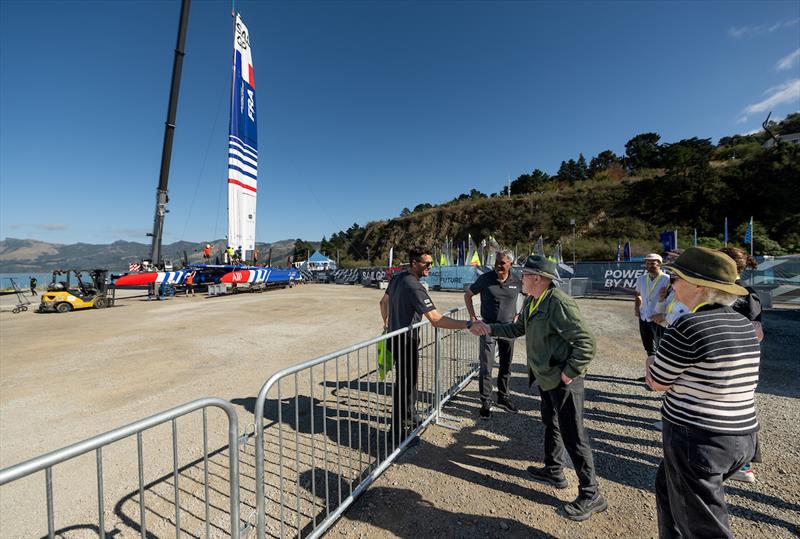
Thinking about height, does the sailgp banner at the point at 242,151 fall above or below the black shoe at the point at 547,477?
above

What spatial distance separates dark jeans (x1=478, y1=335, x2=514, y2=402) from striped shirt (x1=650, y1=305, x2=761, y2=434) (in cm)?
234

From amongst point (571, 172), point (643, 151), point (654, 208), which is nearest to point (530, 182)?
point (571, 172)

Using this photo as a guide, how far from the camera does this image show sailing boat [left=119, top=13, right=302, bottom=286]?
1842 cm

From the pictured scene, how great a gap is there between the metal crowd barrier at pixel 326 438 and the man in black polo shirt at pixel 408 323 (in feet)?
0.15

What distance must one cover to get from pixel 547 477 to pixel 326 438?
1.87m

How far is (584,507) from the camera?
2.46 m

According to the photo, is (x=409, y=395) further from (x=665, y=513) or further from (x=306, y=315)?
(x=306, y=315)

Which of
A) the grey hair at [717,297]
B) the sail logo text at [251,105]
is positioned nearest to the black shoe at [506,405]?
the grey hair at [717,297]

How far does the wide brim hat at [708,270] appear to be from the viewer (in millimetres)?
1651

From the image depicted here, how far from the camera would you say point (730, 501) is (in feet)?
8.45

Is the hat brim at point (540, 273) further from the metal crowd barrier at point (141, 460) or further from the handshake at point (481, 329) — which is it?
the metal crowd barrier at point (141, 460)

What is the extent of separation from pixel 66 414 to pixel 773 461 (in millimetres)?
7635

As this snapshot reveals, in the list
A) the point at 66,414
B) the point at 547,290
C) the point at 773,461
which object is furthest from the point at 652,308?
the point at 66,414

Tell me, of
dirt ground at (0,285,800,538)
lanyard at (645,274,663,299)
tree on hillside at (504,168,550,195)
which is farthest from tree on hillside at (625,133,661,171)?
lanyard at (645,274,663,299)
